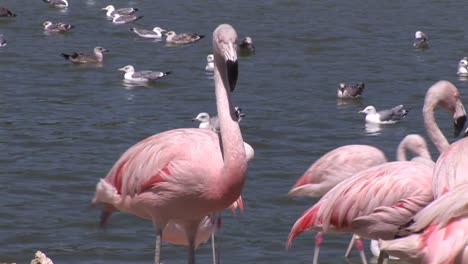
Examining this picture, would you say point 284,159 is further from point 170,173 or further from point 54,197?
point 170,173

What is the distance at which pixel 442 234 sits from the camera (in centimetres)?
448

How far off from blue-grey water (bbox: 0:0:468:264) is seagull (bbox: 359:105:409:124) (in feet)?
0.38

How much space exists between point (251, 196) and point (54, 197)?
5.58ft

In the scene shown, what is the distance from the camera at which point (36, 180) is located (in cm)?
1074

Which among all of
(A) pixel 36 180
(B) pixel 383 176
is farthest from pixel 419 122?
(B) pixel 383 176

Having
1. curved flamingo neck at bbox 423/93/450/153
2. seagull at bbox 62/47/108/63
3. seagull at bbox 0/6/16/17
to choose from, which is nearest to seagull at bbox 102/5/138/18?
seagull at bbox 0/6/16/17

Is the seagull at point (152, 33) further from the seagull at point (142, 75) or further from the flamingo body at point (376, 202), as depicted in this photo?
the flamingo body at point (376, 202)

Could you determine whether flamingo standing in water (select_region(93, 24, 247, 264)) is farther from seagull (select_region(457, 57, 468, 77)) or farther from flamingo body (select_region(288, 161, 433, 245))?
seagull (select_region(457, 57, 468, 77))

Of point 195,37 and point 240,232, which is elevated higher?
point 240,232

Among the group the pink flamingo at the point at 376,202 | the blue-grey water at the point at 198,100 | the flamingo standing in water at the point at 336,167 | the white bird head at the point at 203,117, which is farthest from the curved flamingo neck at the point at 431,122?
the white bird head at the point at 203,117

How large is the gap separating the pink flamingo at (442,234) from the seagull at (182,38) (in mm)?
14243

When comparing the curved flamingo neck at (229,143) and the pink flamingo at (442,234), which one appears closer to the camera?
the pink flamingo at (442,234)

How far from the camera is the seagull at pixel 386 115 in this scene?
13328mm

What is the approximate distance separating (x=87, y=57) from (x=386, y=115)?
5.32m
